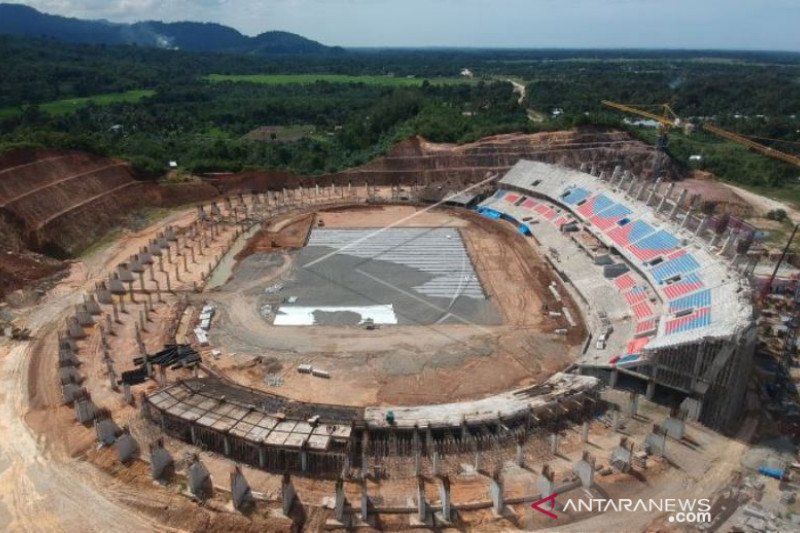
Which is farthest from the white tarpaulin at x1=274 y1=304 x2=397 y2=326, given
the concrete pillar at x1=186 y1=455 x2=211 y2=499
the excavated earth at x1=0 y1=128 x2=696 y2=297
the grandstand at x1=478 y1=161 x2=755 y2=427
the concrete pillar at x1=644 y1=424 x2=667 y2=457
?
the excavated earth at x1=0 y1=128 x2=696 y2=297

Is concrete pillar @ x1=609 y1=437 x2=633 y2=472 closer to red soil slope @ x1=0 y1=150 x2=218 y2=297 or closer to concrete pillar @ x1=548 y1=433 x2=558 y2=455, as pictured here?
concrete pillar @ x1=548 y1=433 x2=558 y2=455

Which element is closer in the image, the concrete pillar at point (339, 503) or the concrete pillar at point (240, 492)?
the concrete pillar at point (339, 503)

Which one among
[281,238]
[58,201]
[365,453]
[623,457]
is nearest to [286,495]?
[365,453]

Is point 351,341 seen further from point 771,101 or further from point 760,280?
point 771,101

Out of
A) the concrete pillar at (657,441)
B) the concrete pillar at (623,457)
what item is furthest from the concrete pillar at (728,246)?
the concrete pillar at (623,457)

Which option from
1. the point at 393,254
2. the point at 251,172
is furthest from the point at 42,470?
the point at 251,172

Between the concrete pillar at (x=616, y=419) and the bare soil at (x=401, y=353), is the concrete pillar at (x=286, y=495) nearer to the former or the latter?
the bare soil at (x=401, y=353)

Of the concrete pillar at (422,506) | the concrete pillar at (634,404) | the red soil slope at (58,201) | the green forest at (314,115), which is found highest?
the green forest at (314,115)

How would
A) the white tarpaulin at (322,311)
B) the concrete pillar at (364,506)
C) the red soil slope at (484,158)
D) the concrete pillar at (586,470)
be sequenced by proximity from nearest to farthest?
the concrete pillar at (364,506), the concrete pillar at (586,470), the white tarpaulin at (322,311), the red soil slope at (484,158)
